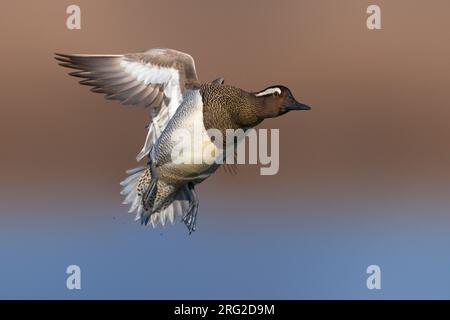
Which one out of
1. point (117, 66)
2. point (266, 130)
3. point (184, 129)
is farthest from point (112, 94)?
point (266, 130)

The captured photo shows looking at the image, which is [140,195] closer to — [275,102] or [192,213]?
[192,213]

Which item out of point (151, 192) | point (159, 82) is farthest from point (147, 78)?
point (151, 192)

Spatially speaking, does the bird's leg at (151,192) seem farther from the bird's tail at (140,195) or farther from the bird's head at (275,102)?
the bird's head at (275,102)

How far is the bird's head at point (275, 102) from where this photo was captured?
93.8 inches

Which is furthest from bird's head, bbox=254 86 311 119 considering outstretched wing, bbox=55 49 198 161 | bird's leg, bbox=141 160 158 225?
bird's leg, bbox=141 160 158 225

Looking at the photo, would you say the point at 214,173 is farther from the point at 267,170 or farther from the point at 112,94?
the point at 112,94

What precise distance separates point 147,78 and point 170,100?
0.09 metres

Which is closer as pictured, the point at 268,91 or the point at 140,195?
the point at 268,91

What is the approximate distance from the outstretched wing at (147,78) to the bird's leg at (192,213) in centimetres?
21

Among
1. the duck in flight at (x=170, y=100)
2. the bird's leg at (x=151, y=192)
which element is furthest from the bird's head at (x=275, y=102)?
the bird's leg at (x=151, y=192)

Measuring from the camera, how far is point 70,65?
242 centimetres

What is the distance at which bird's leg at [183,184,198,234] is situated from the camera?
2.57 m

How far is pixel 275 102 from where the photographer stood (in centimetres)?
240

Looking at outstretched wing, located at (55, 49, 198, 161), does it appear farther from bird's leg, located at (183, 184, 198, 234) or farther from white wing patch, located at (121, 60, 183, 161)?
bird's leg, located at (183, 184, 198, 234)
